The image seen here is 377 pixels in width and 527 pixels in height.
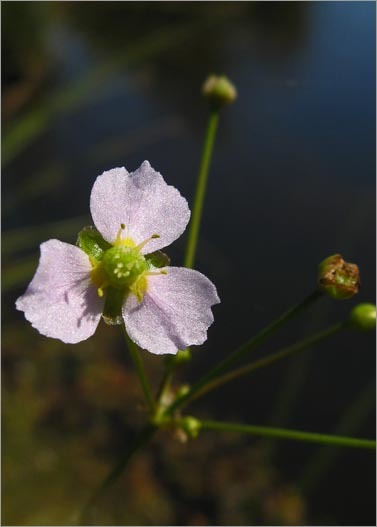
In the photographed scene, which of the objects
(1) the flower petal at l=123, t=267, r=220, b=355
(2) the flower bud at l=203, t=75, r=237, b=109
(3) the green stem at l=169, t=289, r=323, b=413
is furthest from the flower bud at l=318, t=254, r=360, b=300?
(2) the flower bud at l=203, t=75, r=237, b=109

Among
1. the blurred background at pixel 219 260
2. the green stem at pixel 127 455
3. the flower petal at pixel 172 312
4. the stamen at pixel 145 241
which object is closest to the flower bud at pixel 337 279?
the flower petal at pixel 172 312

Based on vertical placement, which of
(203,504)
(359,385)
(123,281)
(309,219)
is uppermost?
(123,281)

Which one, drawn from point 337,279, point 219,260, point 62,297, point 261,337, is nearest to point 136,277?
point 62,297

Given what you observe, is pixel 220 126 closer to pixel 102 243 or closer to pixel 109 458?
pixel 109 458

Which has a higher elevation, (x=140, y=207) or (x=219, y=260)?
(x=140, y=207)

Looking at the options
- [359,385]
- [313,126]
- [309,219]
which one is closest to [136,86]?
[313,126]

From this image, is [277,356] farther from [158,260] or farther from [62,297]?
[62,297]

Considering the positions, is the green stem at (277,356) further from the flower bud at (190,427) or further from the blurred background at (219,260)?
the blurred background at (219,260)
